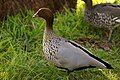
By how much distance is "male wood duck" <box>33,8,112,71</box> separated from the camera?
4242mm

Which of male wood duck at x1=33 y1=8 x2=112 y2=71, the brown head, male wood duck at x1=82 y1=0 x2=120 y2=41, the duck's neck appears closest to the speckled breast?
male wood duck at x1=33 y1=8 x2=112 y2=71

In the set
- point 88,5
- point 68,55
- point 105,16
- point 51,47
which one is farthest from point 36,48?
point 88,5

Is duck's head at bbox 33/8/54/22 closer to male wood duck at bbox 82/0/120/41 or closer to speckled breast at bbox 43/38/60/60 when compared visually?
speckled breast at bbox 43/38/60/60

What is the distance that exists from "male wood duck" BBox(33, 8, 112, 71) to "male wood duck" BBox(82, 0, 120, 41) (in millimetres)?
1328

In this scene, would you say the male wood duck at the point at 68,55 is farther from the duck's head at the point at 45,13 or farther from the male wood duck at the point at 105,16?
the male wood duck at the point at 105,16

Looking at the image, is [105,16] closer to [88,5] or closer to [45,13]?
[88,5]

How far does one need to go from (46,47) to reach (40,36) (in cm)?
87

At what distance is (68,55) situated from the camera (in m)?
4.29

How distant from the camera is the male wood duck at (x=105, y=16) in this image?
5621 millimetres

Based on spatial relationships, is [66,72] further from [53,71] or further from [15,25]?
[15,25]

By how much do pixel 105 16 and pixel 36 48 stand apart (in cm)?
115

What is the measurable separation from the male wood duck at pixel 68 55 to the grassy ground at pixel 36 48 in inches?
8.9

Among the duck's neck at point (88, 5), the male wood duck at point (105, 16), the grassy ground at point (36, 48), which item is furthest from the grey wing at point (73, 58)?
the duck's neck at point (88, 5)

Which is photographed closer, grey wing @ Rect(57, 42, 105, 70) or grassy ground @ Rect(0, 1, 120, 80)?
grey wing @ Rect(57, 42, 105, 70)
